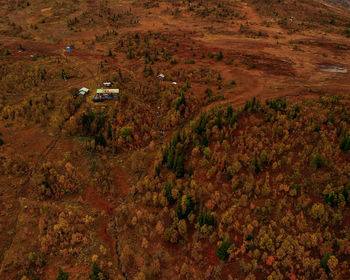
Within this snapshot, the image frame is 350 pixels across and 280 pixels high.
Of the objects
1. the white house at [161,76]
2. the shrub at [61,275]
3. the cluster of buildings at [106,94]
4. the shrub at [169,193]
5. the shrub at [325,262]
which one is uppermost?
the white house at [161,76]

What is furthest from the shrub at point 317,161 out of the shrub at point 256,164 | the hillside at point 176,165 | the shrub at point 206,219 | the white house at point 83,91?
the white house at point 83,91

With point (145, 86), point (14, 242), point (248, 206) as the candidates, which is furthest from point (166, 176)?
point (145, 86)

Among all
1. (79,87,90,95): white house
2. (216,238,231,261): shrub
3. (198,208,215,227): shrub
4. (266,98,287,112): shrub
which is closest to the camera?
(216,238,231,261): shrub

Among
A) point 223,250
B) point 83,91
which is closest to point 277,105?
point 223,250

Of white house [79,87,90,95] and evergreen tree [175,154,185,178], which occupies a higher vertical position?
white house [79,87,90,95]

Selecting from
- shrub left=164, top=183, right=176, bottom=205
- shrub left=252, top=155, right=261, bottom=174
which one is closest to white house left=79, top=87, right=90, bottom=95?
shrub left=164, top=183, right=176, bottom=205

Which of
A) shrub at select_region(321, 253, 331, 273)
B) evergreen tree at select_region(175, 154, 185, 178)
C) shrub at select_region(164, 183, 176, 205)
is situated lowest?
shrub at select_region(164, 183, 176, 205)

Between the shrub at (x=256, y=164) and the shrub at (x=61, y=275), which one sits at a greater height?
the shrub at (x=256, y=164)

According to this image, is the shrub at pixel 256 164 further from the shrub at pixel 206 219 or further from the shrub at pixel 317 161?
the shrub at pixel 206 219

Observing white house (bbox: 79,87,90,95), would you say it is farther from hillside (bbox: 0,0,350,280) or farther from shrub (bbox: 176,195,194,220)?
shrub (bbox: 176,195,194,220)
